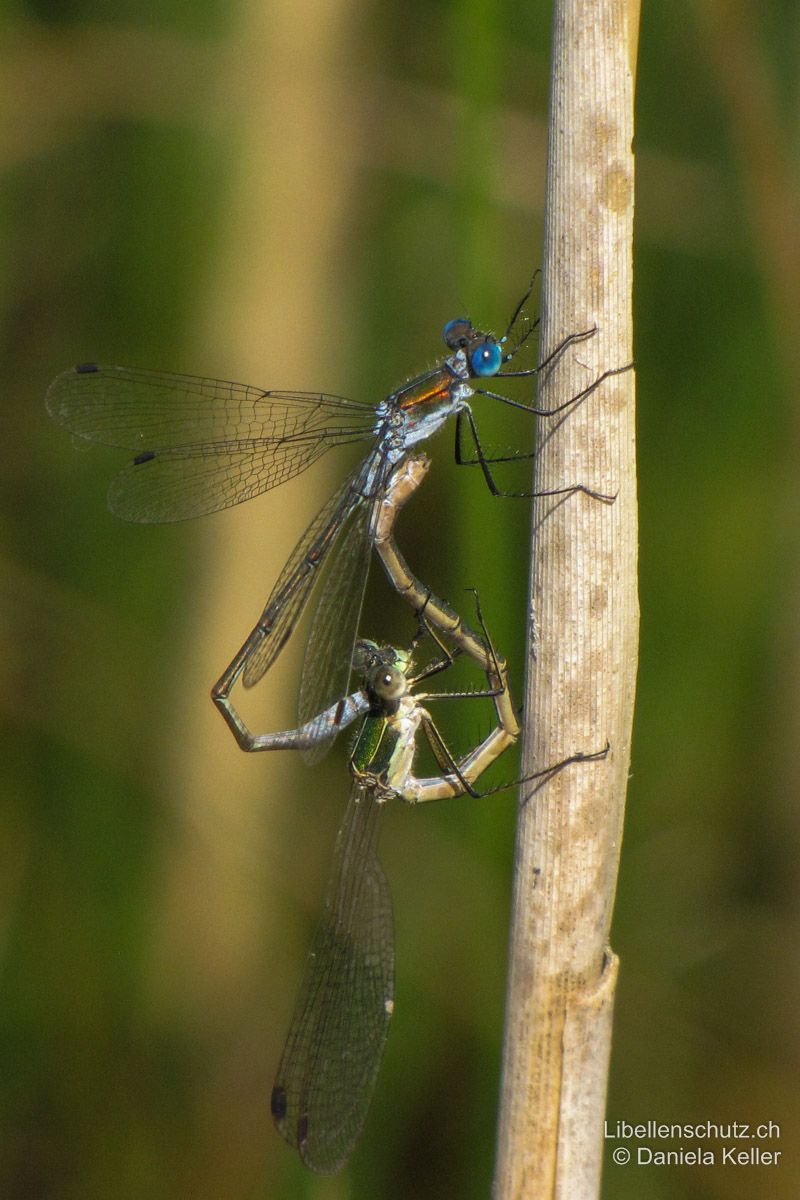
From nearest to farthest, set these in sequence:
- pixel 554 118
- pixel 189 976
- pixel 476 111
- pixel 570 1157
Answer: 1. pixel 554 118
2. pixel 570 1157
3. pixel 476 111
4. pixel 189 976

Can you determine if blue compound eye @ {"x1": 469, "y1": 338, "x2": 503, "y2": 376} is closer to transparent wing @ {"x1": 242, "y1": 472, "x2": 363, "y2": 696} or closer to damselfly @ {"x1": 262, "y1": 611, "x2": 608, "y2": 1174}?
transparent wing @ {"x1": 242, "y1": 472, "x2": 363, "y2": 696}

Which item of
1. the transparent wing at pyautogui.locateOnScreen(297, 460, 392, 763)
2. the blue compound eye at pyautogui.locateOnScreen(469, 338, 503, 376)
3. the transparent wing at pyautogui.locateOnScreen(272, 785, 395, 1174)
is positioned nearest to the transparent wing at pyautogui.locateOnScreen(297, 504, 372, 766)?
the transparent wing at pyautogui.locateOnScreen(297, 460, 392, 763)

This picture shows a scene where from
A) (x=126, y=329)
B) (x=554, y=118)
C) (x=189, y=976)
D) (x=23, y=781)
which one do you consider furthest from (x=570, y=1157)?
(x=126, y=329)

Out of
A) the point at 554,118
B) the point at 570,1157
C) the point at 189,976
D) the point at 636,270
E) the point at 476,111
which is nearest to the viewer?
the point at 554,118

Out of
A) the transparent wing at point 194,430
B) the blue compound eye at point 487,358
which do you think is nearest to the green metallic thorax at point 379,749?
the transparent wing at point 194,430

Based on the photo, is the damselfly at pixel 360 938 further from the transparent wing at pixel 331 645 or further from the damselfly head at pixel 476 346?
the damselfly head at pixel 476 346

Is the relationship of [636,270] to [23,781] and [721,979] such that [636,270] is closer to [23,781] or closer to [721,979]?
[721,979]

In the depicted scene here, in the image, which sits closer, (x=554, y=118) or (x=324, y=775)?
(x=554, y=118)
